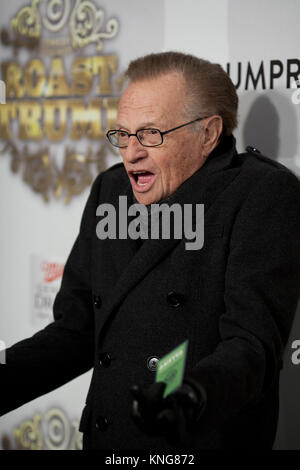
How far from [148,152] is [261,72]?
0.48 metres

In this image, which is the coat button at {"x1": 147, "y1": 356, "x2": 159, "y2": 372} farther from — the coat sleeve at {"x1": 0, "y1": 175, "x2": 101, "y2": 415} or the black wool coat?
the coat sleeve at {"x1": 0, "y1": 175, "x2": 101, "y2": 415}

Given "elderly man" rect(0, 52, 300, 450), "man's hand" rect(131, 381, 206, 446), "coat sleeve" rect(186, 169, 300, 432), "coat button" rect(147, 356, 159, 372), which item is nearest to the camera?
"man's hand" rect(131, 381, 206, 446)

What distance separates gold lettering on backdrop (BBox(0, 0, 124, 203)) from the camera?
240cm

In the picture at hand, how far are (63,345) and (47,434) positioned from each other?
86 cm

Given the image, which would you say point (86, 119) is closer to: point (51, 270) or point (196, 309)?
point (51, 270)

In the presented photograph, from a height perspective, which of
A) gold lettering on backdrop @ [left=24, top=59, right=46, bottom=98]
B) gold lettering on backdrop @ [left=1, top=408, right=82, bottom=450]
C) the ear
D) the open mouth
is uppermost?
gold lettering on backdrop @ [left=24, top=59, right=46, bottom=98]

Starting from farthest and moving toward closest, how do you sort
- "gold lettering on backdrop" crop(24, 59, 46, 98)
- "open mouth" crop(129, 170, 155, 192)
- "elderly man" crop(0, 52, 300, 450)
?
"gold lettering on backdrop" crop(24, 59, 46, 98) < "open mouth" crop(129, 170, 155, 192) < "elderly man" crop(0, 52, 300, 450)

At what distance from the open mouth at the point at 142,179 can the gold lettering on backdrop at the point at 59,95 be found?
0.62 meters

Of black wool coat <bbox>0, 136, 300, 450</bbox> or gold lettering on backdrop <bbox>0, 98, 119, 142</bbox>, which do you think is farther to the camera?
gold lettering on backdrop <bbox>0, 98, 119, 142</bbox>

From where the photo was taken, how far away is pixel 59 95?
2500 millimetres

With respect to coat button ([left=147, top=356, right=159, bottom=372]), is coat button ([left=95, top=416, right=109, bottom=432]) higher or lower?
lower

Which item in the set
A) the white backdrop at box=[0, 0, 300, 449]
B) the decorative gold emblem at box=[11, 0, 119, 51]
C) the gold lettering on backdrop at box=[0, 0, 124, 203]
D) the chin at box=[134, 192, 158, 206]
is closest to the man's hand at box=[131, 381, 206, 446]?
the chin at box=[134, 192, 158, 206]
